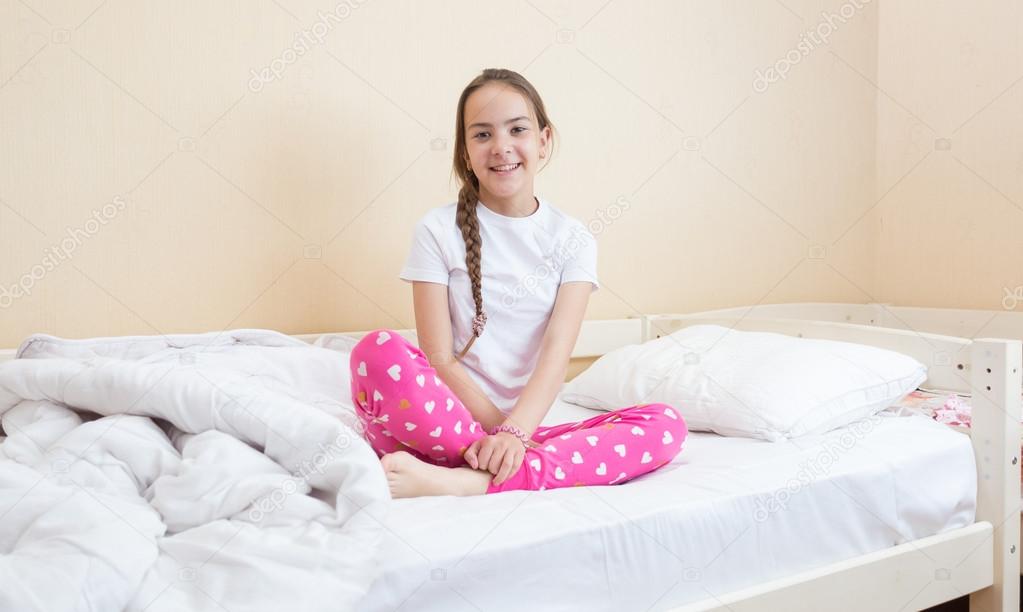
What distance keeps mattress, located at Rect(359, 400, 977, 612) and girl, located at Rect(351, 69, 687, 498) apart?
0.08 metres

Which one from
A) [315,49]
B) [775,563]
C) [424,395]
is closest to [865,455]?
[775,563]

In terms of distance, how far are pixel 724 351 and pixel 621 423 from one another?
1.47 ft

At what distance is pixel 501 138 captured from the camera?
4.27 feet

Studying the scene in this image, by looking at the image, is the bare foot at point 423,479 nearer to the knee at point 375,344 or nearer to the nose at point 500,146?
the knee at point 375,344

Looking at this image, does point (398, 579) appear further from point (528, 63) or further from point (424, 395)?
point (528, 63)

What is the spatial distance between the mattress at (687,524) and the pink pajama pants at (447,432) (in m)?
0.04

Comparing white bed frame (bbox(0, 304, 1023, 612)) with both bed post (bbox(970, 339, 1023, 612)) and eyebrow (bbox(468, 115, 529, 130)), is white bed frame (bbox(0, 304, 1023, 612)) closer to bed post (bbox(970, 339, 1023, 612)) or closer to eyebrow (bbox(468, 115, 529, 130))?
bed post (bbox(970, 339, 1023, 612))

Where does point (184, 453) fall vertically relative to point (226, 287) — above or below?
below

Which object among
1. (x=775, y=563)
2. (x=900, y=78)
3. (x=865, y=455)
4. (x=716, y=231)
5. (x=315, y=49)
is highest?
(x=900, y=78)

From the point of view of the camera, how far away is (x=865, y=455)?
1.17 metres

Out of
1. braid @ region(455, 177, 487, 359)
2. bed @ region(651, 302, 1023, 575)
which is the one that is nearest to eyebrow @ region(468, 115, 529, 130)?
braid @ region(455, 177, 487, 359)

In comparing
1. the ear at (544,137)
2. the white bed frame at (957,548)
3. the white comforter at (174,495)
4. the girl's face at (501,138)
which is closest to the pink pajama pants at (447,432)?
the white comforter at (174,495)

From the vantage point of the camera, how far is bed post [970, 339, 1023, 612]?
1.19 metres

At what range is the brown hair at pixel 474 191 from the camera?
129 centimetres
